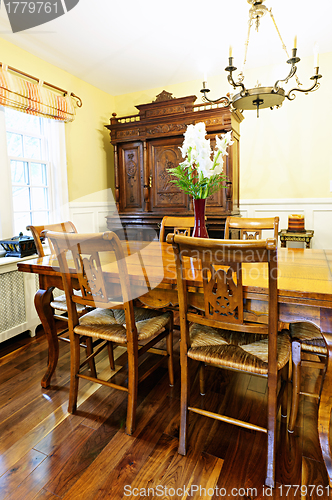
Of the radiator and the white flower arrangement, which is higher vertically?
the white flower arrangement

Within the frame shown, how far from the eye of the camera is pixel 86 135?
3863mm

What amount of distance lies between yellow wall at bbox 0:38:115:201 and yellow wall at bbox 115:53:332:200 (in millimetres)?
1388

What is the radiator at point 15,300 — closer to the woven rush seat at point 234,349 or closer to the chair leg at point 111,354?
the chair leg at point 111,354

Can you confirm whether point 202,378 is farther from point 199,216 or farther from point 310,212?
point 310,212

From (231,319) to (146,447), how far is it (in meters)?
0.73

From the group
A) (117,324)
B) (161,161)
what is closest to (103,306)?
(117,324)

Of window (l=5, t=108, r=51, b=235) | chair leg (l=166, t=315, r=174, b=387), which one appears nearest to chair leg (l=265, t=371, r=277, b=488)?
chair leg (l=166, t=315, r=174, b=387)

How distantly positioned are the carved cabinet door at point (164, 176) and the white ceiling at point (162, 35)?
2.98 feet

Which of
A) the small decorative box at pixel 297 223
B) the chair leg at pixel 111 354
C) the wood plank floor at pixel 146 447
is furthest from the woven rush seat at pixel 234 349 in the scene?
the small decorative box at pixel 297 223

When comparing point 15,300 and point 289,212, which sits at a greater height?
point 289,212

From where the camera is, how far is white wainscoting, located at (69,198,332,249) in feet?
11.3

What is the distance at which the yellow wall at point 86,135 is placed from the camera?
331 cm

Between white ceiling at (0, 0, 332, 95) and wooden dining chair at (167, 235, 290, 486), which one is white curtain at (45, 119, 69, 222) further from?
wooden dining chair at (167, 235, 290, 486)

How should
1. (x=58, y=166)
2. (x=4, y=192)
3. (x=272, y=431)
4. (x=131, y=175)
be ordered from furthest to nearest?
(x=131, y=175) < (x=58, y=166) < (x=4, y=192) < (x=272, y=431)
